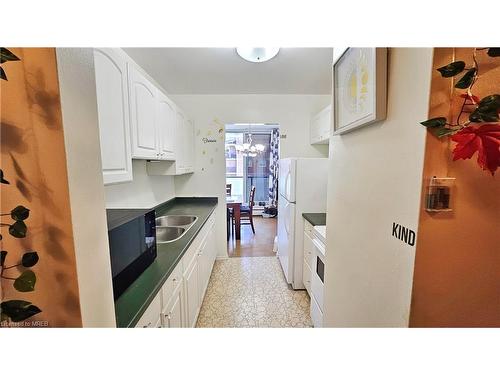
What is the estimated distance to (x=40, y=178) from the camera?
47 cm

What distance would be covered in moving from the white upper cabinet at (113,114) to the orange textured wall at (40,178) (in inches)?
22.5

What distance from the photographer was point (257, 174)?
6.15 meters

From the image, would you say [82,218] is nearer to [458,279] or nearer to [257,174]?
[458,279]

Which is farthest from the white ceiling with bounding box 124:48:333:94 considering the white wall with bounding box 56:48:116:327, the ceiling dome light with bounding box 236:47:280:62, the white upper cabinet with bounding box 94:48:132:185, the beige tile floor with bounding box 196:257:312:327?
the beige tile floor with bounding box 196:257:312:327

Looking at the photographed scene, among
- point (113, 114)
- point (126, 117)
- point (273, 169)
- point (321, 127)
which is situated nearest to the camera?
point (113, 114)

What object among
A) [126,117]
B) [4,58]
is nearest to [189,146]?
[126,117]

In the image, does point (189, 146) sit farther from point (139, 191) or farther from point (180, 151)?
point (139, 191)

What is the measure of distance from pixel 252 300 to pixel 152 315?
1498 mm

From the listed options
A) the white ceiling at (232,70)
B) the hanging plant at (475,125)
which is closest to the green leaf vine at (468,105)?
the hanging plant at (475,125)

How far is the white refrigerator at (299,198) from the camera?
2.31m

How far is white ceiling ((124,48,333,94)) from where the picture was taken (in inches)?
81.2

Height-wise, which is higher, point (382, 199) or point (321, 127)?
point (321, 127)

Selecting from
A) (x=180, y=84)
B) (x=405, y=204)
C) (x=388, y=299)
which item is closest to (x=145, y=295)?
(x=388, y=299)

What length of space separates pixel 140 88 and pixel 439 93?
1683mm
